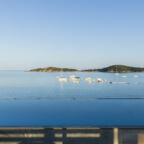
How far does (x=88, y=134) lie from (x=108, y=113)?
699 inches

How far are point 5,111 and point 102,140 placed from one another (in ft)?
67.9

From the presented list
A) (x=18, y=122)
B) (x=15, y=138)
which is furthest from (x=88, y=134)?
(x=18, y=122)

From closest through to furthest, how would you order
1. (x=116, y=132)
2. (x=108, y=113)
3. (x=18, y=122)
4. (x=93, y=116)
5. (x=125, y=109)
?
(x=116, y=132)
(x=18, y=122)
(x=93, y=116)
(x=108, y=113)
(x=125, y=109)

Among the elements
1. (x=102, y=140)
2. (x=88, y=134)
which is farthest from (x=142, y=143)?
(x=88, y=134)

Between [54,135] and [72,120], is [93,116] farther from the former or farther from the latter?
[54,135]

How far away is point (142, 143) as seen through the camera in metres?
4.17

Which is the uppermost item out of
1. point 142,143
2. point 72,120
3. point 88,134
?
point 88,134

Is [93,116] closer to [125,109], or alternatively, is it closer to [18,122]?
[125,109]

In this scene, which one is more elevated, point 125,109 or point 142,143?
point 142,143

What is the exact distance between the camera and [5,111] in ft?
72.5

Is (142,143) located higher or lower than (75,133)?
lower

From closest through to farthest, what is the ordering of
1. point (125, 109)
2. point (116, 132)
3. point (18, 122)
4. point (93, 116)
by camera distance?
1. point (116, 132)
2. point (18, 122)
3. point (93, 116)
4. point (125, 109)

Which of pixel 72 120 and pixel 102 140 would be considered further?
pixel 72 120

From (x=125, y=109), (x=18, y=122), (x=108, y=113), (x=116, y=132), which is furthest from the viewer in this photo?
(x=125, y=109)
